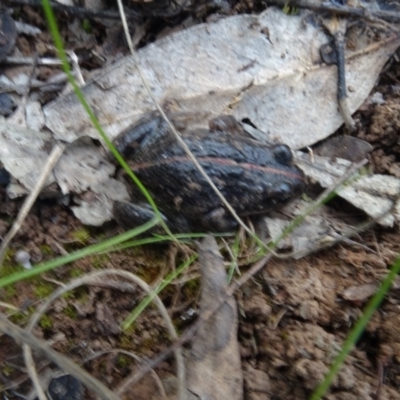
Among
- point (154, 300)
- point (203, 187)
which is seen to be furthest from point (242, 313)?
point (203, 187)

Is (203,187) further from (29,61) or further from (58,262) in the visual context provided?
(29,61)

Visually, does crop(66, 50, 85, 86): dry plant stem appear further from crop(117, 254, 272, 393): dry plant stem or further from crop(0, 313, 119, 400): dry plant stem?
crop(0, 313, 119, 400): dry plant stem

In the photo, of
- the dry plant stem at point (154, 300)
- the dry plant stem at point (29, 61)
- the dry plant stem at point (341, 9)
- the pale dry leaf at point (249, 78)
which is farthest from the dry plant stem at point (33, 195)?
the dry plant stem at point (341, 9)

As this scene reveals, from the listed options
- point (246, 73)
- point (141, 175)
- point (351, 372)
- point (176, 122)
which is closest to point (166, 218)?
point (141, 175)

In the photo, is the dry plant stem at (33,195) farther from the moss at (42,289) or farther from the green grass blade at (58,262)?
the green grass blade at (58,262)

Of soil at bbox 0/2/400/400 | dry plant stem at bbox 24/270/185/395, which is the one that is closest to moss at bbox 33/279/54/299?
soil at bbox 0/2/400/400
